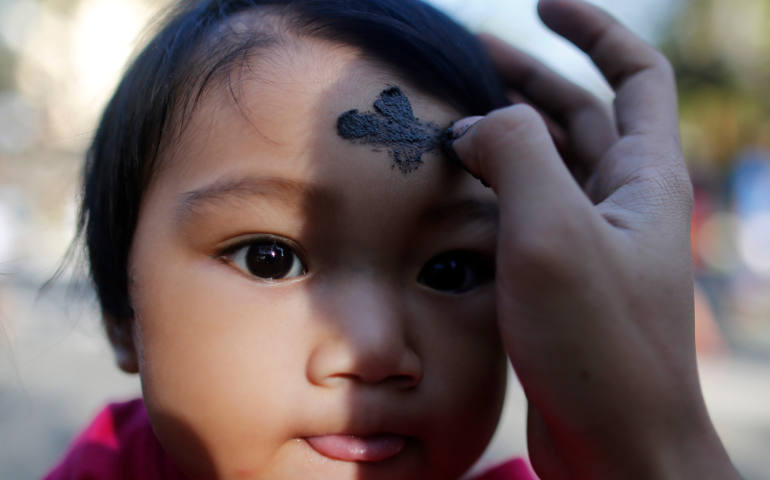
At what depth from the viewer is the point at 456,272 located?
1.24m

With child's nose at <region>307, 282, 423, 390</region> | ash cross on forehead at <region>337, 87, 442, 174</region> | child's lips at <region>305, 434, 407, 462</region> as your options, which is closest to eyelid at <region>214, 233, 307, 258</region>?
child's nose at <region>307, 282, 423, 390</region>

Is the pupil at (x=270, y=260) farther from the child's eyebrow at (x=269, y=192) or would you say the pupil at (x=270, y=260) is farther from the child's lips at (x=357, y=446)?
the child's lips at (x=357, y=446)

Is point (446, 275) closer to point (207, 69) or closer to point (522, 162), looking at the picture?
point (522, 162)

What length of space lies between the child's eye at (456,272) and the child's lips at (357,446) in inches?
12.1

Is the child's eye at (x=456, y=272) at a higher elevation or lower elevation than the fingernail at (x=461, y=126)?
lower

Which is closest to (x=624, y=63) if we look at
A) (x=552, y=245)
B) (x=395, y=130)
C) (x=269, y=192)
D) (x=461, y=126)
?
(x=461, y=126)

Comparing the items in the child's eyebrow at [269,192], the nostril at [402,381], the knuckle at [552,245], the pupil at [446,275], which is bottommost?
the nostril at [402,381]

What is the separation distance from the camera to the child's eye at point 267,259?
1122mm

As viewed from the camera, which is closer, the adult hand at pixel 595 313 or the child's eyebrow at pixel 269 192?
the adult hand at pixel 595 313

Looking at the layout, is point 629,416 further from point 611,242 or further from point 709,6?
point 709,6

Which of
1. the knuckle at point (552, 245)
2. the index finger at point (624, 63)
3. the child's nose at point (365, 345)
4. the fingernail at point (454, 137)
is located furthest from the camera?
the index finger at point (624, 63)

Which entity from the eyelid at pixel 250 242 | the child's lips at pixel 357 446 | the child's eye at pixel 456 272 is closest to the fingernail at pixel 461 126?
the child's eye at pixel 456 272

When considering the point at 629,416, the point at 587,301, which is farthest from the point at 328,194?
the point at 629,416

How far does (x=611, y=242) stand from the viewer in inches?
35.1
